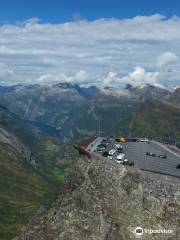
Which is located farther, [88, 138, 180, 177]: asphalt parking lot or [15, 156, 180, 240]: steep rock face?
[88, 138, 180, 177]: asphalt parking lot

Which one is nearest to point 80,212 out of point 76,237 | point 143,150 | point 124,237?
point 76,237

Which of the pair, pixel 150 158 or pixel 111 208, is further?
pixel 150 158

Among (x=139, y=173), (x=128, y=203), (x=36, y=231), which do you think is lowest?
(x=36, y=231)

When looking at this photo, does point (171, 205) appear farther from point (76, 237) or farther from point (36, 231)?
point (36, 231)

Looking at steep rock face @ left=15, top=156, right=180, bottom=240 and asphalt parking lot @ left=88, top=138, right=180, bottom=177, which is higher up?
asphalt parking lot @ left=88, top=138, right=180, bottom=177

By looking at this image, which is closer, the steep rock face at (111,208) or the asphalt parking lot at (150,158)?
the steep rock face at (111,208)
